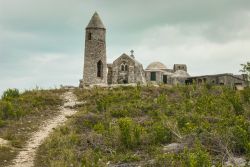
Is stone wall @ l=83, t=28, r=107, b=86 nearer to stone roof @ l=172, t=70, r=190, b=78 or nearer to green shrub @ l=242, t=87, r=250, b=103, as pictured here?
stone roof @ l=172, t=70, r=190, b=78

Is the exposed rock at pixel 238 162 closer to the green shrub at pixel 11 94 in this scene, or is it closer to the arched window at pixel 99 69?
the green shrub at pixel 11 94

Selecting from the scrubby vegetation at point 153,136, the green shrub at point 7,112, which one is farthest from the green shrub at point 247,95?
the green shrub at point 7,112

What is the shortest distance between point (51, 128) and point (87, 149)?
5.27 m

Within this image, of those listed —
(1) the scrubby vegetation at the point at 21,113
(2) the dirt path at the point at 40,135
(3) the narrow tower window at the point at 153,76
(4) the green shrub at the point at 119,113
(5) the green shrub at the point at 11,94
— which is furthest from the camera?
(3) the narrow tower window at the point at 153,76

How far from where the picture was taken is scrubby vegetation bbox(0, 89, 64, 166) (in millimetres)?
16250

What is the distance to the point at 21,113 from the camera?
2214 centimetres

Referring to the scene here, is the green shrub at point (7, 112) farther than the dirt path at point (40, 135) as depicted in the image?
Yes

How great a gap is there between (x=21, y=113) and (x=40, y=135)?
4502 mm

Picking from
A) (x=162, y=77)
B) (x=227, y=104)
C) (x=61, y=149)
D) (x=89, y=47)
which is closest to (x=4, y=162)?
(x=61, y=149)

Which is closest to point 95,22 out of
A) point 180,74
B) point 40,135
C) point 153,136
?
point 180,74

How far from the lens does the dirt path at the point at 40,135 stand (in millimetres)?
13914

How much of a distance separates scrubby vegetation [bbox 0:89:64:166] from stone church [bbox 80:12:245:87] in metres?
7.97

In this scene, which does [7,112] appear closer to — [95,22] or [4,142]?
[4,142]

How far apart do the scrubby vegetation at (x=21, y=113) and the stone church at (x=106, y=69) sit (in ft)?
26.2
